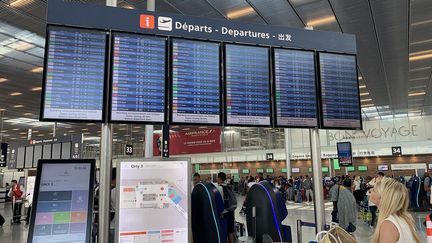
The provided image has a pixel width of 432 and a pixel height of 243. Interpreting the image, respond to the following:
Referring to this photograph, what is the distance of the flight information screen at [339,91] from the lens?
346cm

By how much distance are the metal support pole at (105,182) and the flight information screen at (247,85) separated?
3.37ft

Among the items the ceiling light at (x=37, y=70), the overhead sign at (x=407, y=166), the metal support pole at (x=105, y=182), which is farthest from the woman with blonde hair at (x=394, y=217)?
the overhead sign at (x=407, y=166)

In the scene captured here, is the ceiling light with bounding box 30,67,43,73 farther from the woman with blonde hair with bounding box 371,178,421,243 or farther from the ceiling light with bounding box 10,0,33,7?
the woman with blonde hair with bounding box 371,178,421,243

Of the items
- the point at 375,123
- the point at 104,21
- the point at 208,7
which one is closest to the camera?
the point at 104,21

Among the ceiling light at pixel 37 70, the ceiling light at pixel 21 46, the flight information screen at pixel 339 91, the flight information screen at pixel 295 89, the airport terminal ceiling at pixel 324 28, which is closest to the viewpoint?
the flight information screen at pixel 295 89

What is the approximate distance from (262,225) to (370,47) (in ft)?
29.8

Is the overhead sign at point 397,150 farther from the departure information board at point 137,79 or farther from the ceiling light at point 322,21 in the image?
the departure information board at point 137,79

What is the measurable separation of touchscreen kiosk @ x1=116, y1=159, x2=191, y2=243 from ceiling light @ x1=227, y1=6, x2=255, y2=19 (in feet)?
20.7

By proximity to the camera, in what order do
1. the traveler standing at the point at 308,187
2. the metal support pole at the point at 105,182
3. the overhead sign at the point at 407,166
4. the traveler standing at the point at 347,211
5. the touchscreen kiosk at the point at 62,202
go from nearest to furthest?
1. the touchscreen kiosk at the point at 62,202
2. the metal support pole at the point at 105,182
3. the traveler standing at the point at 347,211
4. the traveler standing at the point at 308,187
5. the overhead sign at the point at 407,166

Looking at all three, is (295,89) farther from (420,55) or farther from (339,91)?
(420,55)

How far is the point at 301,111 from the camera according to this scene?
336cm

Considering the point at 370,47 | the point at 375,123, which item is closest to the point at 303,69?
the point at 370,47

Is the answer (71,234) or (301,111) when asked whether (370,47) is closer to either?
(301,111)

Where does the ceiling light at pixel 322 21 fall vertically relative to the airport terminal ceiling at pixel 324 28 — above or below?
above
